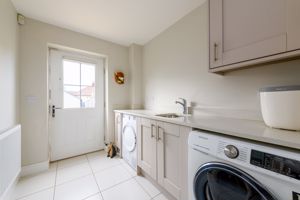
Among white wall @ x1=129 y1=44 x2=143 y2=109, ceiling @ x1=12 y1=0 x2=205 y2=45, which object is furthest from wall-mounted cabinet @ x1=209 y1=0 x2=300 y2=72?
white wall @ x1=129 y1=44 x2=143 y2=109

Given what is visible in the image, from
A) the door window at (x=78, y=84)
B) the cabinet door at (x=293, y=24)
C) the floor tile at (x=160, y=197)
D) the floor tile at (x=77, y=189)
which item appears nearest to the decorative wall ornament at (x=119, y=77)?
the door window at (x=78, y=84)

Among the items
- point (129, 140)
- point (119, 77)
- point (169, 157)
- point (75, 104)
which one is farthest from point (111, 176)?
point (119, 77)

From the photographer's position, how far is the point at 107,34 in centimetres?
246

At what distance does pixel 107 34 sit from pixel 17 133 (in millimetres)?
1997

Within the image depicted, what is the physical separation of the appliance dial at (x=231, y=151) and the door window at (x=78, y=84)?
2.53m

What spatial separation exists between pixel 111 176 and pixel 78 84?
175cm

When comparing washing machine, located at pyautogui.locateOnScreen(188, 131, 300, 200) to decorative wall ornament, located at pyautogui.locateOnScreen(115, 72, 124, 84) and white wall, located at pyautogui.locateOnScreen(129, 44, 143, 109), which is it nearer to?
white wall, located at pyautogui.locateOnScreen(129, 44, 143, 109)

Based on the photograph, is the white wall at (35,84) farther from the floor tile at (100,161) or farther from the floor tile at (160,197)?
the floor tile at (160,197)

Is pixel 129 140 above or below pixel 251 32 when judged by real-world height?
below

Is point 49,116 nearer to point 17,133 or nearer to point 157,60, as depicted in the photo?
point 17,133

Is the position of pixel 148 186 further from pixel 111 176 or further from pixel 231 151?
pixel 231 151

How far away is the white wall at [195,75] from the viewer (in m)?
1.23

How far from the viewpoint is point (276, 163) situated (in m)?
0.61

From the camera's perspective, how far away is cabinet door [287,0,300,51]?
78 cm
